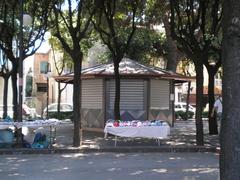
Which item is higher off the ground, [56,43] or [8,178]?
[56,43]

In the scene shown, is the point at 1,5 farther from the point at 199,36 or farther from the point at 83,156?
the point at 199,36

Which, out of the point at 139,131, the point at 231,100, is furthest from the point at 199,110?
the point at 231,100

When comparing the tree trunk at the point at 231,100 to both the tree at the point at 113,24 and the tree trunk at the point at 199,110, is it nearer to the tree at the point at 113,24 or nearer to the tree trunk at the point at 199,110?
the tree trunk at the point at 199,110

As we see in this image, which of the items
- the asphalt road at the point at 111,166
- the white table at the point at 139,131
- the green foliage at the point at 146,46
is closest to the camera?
the asphalt road at the point at 111,166

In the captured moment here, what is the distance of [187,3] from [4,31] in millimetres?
7410

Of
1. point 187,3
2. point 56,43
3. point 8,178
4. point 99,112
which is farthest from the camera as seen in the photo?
point 56,43

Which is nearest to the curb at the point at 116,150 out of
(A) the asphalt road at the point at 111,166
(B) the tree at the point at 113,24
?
(A) the asphalt road at the point at 111,166

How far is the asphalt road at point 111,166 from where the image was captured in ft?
37.5

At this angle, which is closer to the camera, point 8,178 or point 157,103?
point 8,178

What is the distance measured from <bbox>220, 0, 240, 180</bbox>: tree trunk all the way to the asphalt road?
4.55 meters

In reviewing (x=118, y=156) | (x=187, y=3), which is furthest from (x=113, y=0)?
(x=118, y=156)

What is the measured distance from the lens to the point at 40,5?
71.7ft

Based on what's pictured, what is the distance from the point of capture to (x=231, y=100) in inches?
261

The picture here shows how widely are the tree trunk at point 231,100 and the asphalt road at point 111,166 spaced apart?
179 inches
